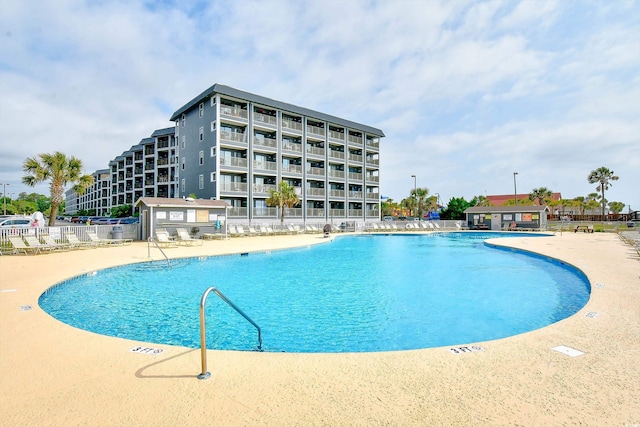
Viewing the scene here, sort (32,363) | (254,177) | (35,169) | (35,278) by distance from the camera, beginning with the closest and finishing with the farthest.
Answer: (32,363), (35,278), (35,169), (254,177)

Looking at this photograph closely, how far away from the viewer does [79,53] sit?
47.2 ft

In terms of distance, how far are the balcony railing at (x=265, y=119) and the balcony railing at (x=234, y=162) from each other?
4.52 metres

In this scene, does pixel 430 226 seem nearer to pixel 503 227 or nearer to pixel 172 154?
pixel 503 227

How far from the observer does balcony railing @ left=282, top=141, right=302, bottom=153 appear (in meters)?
35.4


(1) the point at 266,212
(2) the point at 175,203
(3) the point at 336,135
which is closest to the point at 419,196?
(3) the point at 336,135

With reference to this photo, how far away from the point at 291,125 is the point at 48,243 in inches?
992

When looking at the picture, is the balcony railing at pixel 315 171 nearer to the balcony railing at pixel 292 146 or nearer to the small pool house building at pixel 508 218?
the balcony railing at pixel 292 146

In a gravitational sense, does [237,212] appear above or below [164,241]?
above

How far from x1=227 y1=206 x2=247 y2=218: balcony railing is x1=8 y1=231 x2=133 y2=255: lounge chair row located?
1271cm

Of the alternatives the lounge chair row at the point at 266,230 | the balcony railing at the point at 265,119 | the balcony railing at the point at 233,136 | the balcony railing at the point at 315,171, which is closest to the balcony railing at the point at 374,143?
the balcony railing at the point at 315,171

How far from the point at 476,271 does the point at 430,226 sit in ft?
90.6

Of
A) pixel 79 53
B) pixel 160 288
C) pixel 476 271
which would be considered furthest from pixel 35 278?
pixel 476 271

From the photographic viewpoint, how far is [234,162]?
102 ft

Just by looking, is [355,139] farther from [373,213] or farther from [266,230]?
[266,230]
